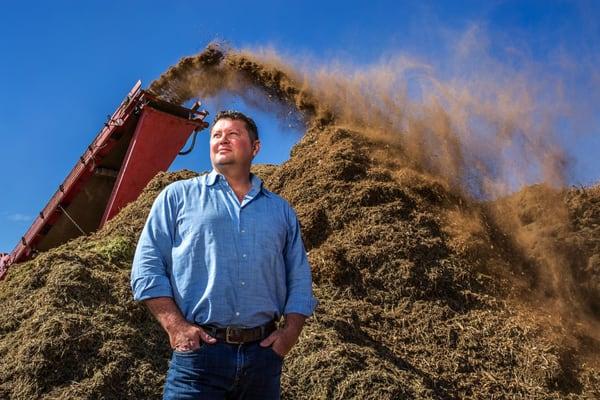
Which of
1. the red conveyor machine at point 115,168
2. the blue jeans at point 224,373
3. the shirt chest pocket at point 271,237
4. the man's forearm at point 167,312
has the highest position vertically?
the red conveyor machine at point 115,168

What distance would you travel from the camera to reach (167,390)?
8.72 ft

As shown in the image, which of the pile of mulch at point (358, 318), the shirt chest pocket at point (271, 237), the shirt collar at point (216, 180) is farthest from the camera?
the pile of mulch at point (358, 318)

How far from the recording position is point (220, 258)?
9.03 ft

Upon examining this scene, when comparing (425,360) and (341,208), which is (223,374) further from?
(341,208)

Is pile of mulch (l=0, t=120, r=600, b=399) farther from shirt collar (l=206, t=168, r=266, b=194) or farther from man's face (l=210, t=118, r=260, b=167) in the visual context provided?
man's face (l=210, t=118, r=260, b=167)

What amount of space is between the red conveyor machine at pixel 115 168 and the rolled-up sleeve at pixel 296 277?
7302 mm

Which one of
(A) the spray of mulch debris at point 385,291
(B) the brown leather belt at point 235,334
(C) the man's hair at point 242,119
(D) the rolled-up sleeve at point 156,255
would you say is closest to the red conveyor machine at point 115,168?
(A) the spray of mulch debris at point 385,291

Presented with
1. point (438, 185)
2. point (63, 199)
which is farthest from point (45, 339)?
point (63, 199)

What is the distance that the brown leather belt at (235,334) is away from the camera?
2.65m

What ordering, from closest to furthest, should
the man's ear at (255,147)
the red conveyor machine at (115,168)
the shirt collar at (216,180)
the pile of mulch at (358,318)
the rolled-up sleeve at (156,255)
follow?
the rolled-up sleeve at (156,255)
the shirt collar at (216,180)
the man's ear at (255,147)
the pile of mulch at (358,318)
the red conveyor machine at (115,168)

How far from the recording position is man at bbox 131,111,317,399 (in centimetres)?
262

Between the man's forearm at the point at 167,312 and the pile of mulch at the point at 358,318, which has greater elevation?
the pile of mulch at the point at 358,318

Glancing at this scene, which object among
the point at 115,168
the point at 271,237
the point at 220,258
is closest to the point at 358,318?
the point at 271,237

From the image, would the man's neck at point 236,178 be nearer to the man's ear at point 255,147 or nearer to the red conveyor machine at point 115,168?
the man's ear at point 255,147
